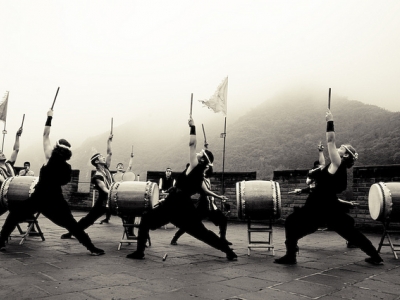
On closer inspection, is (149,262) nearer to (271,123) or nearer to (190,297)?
(190,297)

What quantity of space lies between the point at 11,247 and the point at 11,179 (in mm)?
1384

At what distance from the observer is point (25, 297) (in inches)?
128

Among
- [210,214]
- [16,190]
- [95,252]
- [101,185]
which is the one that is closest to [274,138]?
[101,185]

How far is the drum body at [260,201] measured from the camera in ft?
20.5

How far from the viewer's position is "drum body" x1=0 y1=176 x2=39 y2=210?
22.0 ft

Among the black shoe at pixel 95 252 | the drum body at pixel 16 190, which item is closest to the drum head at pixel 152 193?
the black shoe at pixel 95 252

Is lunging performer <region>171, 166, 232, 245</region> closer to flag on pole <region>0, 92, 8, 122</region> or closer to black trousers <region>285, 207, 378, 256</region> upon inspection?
black trousers <region>285, 207, 378, 256</region>

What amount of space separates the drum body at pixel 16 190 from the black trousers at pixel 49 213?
1.18m

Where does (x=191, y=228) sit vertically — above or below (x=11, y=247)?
above

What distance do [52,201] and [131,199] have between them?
1.36 m

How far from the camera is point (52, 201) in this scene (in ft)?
18.3

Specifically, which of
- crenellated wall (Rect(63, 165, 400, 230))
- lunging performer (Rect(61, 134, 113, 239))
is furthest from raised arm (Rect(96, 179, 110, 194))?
crenellated wall (Rect(63, 165, 400, 230))

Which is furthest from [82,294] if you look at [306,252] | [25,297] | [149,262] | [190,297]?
[306,252]

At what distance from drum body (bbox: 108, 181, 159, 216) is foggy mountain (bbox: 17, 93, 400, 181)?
2274cm
